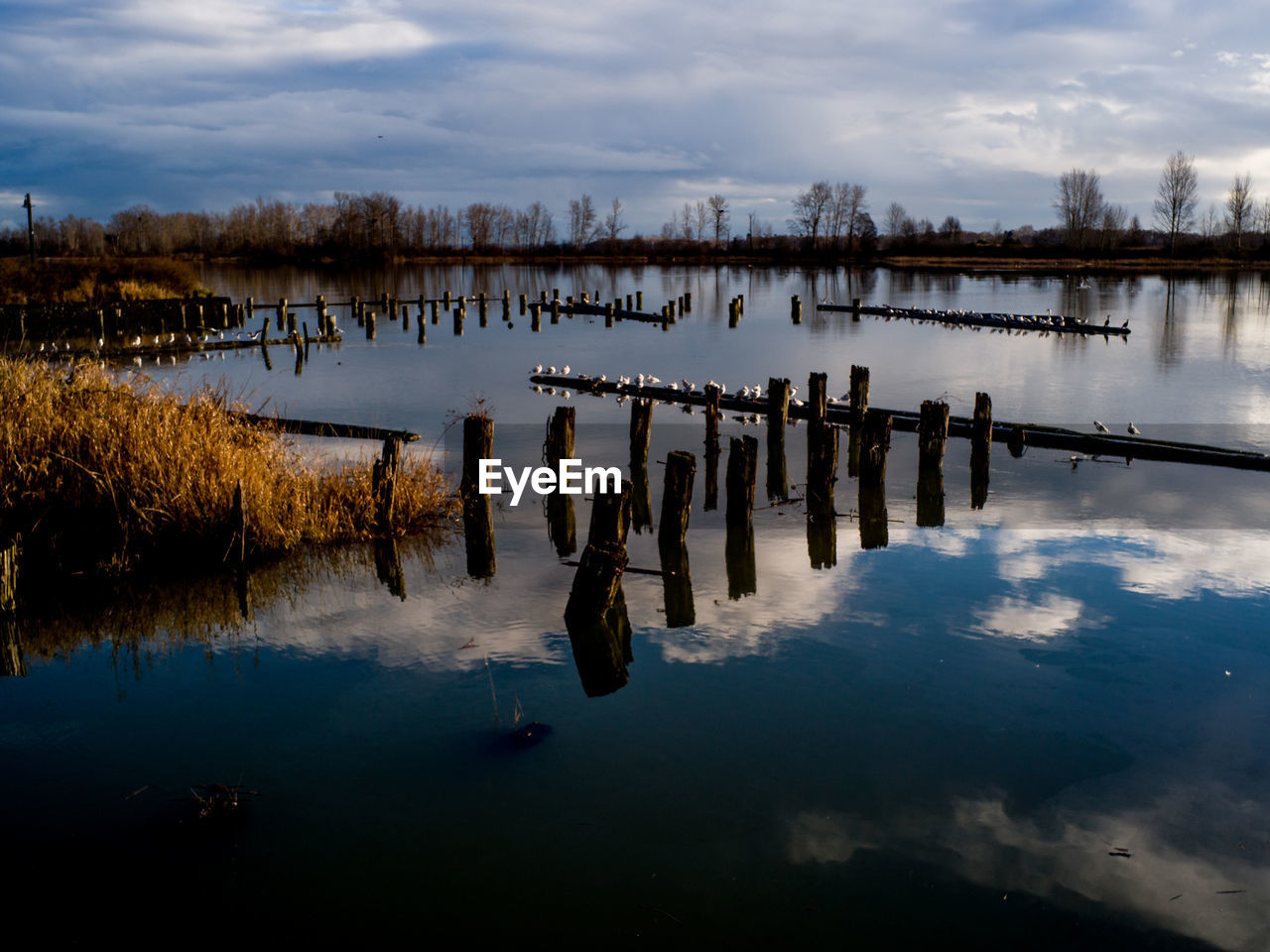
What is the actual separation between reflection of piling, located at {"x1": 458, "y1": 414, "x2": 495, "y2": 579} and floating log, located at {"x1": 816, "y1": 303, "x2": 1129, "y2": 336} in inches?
1254

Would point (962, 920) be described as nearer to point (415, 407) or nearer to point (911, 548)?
point (911, 548)

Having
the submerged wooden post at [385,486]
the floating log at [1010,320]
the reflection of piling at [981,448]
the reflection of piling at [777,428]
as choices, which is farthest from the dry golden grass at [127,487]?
the floating log at [1010,320]

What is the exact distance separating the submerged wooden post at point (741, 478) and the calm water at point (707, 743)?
442 millimetres

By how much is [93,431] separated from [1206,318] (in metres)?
47.3

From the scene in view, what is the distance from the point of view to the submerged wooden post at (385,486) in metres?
11.8

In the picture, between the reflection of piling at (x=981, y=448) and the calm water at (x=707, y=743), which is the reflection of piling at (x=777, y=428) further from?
the reflection of piling at (x=981, y=448)

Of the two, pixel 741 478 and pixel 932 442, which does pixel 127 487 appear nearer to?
pixel 741 478

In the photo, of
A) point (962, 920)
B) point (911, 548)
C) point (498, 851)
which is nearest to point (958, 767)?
point (962, 920)

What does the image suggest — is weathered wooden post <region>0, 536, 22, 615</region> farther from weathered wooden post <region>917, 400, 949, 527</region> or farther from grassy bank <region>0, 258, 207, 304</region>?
grassy bank <region>0, 258, 207, 304</region>

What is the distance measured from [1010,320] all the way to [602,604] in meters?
35.2

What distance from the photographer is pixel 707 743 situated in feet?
24.0

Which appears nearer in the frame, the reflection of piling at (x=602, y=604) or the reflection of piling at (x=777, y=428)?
the reflection of piling at (x=602, y=604)

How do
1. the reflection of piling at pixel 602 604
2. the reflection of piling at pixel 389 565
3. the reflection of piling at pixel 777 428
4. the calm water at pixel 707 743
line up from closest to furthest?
1. the calm water at pixel 707 743
2. the reflection of piling at pixel 602 604
3. the reflection of piling at pixel 389 565
4. the reflection of piling at pixel 777 428

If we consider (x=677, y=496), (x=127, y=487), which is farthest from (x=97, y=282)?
(x=677, y=496)
